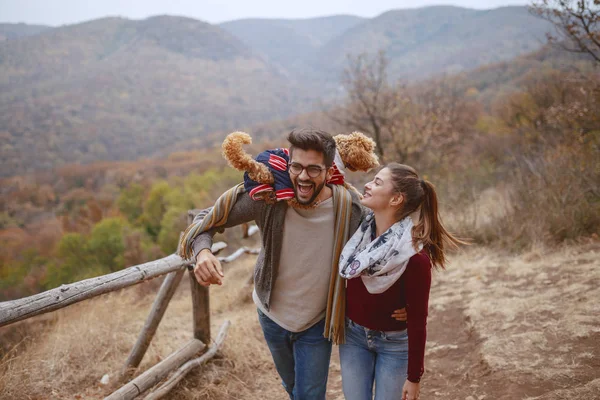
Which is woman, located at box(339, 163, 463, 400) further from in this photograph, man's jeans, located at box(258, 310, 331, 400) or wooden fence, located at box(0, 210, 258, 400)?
wooden fence, located at box(0, 210, 258, 400)

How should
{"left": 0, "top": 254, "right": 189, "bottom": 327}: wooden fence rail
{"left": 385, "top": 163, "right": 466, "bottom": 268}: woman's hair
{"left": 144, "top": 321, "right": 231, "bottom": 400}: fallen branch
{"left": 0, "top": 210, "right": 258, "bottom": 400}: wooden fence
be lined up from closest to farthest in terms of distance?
{"left": 385, "top": 163, "right": 466, "bottom": 268}: woman's hair → {"left": 0, "top": 254, "right": 189, "bottom": 327}: wooden fence rail → {"left": 0, "top": 210, "right": 258, "bottom": 400}: wooden fence → {"left": 144, "top": 321, "right": 231, "bottom": 400}: fallen branch

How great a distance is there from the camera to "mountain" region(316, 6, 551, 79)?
10912 cm

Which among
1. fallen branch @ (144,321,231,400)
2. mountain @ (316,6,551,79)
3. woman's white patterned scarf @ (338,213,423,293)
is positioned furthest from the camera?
mountain @ (316,6,551,79)

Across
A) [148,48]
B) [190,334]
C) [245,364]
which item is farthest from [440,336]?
[148,48]

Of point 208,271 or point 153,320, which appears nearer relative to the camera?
point 208,271

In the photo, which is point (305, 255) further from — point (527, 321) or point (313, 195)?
point (527, 321)

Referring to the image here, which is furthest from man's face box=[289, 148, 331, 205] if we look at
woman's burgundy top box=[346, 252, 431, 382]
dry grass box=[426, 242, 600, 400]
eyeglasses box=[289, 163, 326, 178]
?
dry grass box=[426, 242, 600, 400]

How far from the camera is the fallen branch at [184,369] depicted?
2901mm

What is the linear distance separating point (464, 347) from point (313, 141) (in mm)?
2885

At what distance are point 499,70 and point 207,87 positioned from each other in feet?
399

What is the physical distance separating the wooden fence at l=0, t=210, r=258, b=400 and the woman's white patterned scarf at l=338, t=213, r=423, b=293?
1.46 meters

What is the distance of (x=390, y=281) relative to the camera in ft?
5.71

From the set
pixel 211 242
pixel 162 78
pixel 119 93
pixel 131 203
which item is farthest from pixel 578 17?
pixel 162 78

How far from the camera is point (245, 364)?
3.66m
